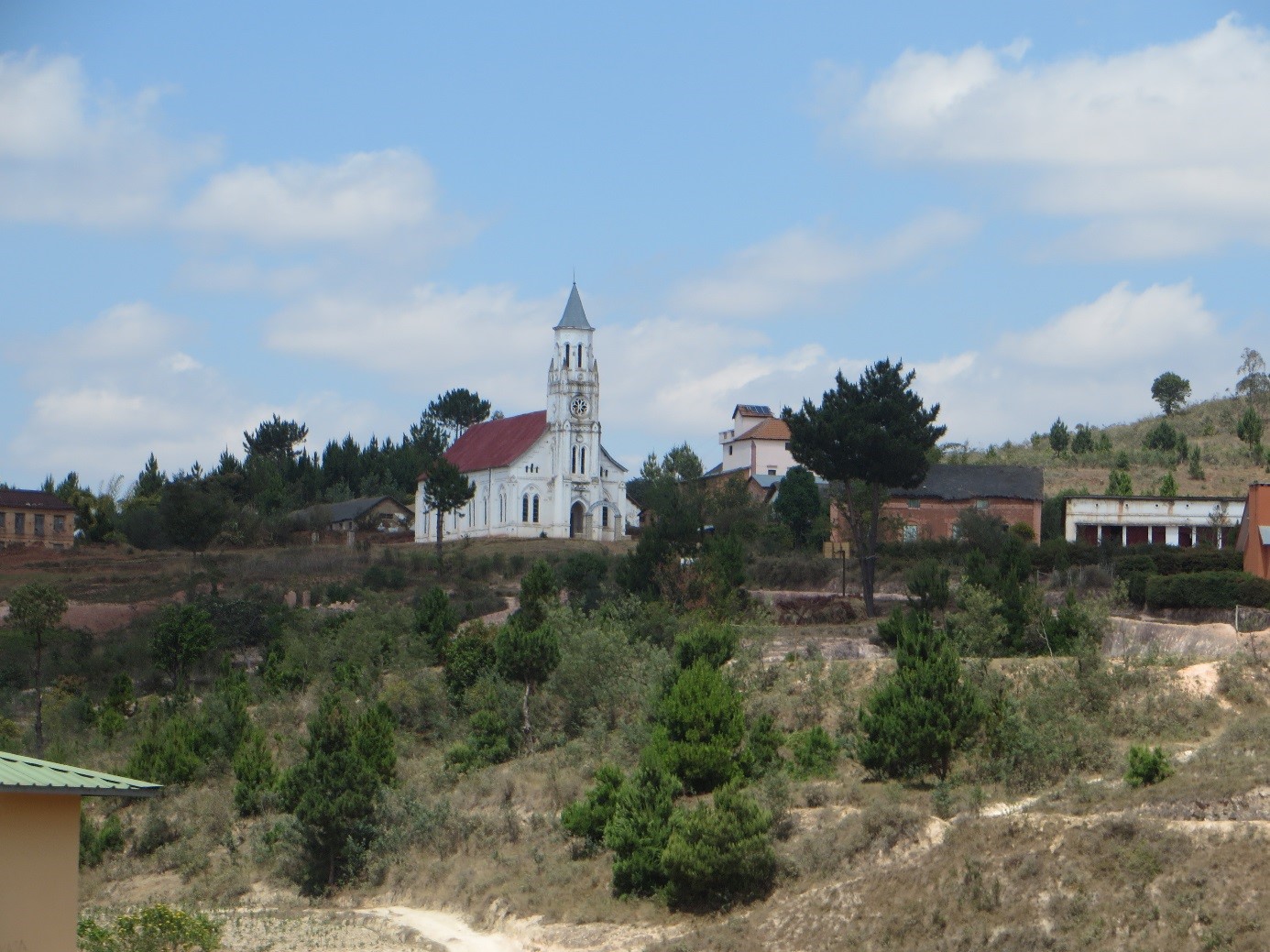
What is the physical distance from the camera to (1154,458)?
2854 inches

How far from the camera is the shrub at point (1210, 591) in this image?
1320 inches

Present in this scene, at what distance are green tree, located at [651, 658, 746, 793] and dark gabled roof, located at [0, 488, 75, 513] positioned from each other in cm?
5691

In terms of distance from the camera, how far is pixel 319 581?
5384cm

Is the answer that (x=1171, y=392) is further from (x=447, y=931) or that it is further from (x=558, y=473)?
(x=447, y=931)

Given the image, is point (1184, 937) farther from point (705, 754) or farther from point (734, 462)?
point (734, 462)

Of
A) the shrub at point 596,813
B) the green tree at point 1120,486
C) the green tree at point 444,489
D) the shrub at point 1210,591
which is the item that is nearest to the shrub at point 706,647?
the shrub at point 596,813

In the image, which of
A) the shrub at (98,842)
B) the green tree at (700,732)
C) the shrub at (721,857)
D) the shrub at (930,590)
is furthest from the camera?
the shrub at (930,590)

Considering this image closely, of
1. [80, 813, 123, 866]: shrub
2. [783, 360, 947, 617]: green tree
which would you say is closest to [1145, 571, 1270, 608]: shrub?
[783, 360, 947, 617]: green tree

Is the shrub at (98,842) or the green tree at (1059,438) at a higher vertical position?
the green tree at (1059,438)

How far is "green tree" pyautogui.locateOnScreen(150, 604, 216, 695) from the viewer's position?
3859 cm

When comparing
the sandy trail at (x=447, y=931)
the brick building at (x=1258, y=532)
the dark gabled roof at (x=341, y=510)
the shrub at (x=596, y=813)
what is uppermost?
the dark gabled roof at (x=341, y=510)

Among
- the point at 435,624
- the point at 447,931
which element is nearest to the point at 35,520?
the point at 435,624

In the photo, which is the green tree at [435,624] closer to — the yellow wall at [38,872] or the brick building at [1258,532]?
the brick building at [1258,532]

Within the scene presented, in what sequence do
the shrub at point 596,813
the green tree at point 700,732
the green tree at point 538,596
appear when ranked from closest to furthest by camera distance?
the shrub at point 596,813
the green tree at point 700,732
the green tree at point 538,596
